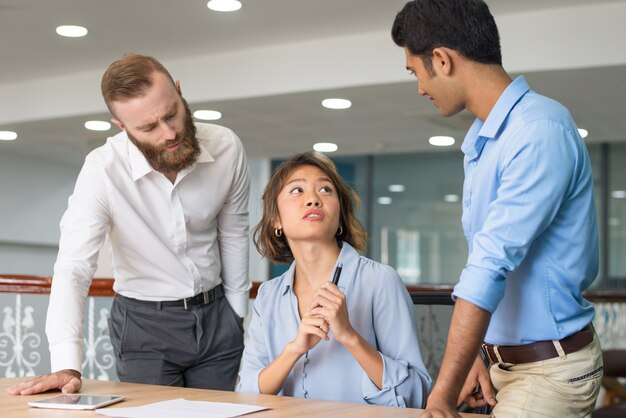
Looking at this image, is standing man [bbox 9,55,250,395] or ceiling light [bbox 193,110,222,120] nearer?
standing man [bbox 9,55,250,395]

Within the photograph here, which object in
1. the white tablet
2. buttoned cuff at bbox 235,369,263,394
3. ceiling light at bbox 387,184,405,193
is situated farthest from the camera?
ceiling light at bbox 387,184,405,193

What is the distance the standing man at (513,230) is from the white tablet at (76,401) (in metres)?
0.72

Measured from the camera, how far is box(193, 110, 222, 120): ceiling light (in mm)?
7297

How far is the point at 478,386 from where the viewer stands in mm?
1978

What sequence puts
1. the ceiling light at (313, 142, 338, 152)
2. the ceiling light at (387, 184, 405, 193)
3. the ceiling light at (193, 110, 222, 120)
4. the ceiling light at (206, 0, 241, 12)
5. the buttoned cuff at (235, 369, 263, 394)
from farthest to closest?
the ceiling light at (387, 184, 405, 193) → the ceiling light at (313, 142, 338, 152) → the ceiling light at (193, 110, 222, 120) → the ceiling light at (206, 0, 241, 12) → the buttoned cuff at (235, 369, 263, 394)

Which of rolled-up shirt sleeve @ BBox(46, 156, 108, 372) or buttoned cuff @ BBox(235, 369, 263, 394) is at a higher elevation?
rolled-up shirt sleeve @ BBox(46, 156, 108, 372)

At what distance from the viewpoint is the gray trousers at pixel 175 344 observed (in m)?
2.58

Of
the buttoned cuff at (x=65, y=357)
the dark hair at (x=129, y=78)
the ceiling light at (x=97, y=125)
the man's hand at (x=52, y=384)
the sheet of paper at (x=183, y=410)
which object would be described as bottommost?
the sheet of paper at (x=183, y=410)

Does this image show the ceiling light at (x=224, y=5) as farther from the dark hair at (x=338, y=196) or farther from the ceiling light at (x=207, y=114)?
the dark hair at (x=338, y=196)

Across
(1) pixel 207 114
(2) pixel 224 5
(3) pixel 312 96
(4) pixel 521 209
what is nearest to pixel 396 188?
(1) pixel 207 114

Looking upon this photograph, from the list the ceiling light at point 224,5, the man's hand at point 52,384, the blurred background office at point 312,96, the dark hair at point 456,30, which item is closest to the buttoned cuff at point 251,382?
the man's hand at point 52,384

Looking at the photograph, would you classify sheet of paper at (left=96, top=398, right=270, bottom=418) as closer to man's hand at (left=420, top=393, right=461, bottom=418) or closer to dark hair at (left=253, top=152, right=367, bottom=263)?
man's hand at (left=420, top=393, right=461, bottom=418)

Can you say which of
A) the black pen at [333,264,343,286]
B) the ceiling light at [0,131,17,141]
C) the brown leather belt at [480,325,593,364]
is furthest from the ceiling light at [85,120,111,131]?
the brown leather belt at [480,325,593,364]

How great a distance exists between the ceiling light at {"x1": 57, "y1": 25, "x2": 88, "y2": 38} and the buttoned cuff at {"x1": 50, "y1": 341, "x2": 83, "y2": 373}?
13.6 ft
